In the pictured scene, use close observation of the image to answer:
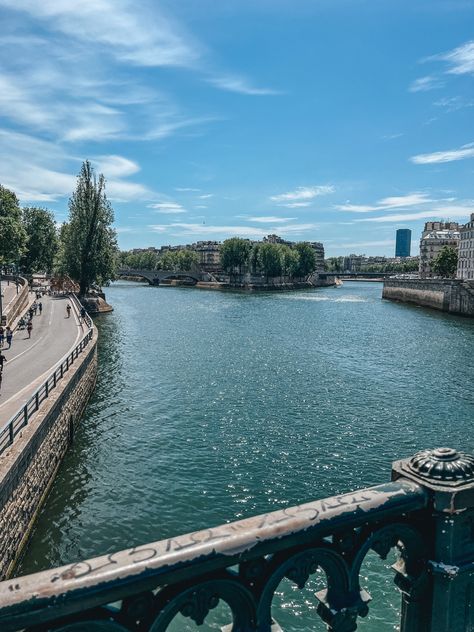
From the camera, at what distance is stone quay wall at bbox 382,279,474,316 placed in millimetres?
81125

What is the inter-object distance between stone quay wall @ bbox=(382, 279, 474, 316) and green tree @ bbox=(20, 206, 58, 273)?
71.3 meters

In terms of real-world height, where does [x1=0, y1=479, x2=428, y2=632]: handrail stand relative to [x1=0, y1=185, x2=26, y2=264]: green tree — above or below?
below

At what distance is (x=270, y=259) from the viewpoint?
164125mm

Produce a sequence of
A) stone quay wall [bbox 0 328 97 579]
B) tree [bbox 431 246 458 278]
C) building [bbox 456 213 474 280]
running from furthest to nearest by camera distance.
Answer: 1. tree [bbox 431 246 458 278]
2. building [bbox 456 213 474 280]
3. stone quay wall [bbox 0 328 97 579]

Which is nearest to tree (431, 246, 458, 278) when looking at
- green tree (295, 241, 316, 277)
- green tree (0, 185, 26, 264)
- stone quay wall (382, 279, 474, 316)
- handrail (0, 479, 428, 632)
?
stone quay wall (382, 279, 474, 316)

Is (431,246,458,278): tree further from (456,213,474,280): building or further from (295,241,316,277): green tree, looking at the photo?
(295,241,316,277): green tree

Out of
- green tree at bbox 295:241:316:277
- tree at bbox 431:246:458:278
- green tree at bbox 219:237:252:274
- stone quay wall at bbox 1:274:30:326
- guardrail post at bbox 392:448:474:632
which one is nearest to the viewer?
guardrail post at bbox 392:448:474:632

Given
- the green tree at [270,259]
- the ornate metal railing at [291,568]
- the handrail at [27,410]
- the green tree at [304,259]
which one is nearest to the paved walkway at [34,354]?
the handrail at [27,410]

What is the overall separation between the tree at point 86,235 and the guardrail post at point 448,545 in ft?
239

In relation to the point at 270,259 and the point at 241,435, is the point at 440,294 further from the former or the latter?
the point at 270,259

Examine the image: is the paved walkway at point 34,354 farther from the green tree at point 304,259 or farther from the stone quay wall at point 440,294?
the green tree at point 304,259

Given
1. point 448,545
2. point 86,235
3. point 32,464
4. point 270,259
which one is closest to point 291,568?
point 448,545

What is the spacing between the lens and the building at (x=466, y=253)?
4577 inches

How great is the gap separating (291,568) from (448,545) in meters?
1.04
